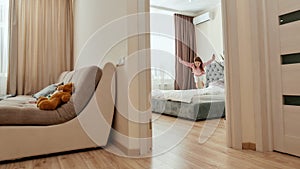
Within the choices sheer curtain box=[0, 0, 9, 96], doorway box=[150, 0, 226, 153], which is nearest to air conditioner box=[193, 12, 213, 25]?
doorway box=[150, 0, 226, 153]

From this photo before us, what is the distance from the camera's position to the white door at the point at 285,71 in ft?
5.94

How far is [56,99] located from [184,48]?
4.67 metres

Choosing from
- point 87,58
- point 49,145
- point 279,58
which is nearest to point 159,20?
point 87,58

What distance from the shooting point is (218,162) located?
5.57 ft

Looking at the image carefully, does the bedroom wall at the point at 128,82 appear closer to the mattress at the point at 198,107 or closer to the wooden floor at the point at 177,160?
the wooden floor at the point at 177,160

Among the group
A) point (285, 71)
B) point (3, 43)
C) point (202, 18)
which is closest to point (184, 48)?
point (202, 18)

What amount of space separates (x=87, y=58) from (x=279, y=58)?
8.47ft

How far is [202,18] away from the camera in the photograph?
5918 millimetres

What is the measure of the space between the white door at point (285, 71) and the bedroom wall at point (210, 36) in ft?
11.4

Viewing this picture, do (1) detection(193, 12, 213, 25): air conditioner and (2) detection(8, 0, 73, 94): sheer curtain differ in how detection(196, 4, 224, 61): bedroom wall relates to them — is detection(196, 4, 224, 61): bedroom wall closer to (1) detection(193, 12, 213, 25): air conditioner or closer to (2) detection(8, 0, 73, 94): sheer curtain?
(1) detection(193, 12, 213, 25): air conditioner

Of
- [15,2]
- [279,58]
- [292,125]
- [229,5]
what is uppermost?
[15,2]

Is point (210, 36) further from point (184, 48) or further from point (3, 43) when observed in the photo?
point (3, 43)

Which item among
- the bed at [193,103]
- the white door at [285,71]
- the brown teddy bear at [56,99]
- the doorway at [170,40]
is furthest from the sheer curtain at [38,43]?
the white door at [285,71]

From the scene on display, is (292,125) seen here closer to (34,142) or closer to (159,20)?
(34,142)
